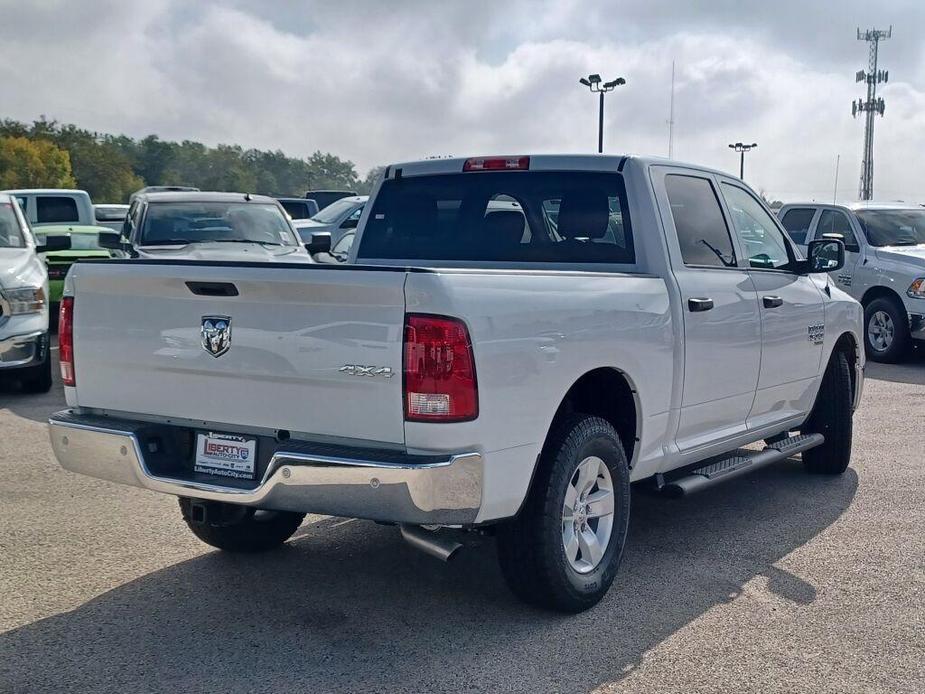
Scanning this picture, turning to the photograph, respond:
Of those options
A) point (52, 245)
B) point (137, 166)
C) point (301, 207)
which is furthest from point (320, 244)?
point (137, 166)

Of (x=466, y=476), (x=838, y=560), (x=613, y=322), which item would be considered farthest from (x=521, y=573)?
(x=838, y=560)

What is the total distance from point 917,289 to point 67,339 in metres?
10.9

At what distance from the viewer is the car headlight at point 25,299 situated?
940cm

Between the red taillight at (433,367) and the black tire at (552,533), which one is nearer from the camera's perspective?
the red taillight at (433,367)

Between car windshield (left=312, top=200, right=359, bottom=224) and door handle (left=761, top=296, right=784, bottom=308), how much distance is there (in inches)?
580

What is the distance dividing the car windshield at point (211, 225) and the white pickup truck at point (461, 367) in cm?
617

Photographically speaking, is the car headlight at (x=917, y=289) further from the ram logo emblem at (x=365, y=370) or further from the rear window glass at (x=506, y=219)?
the ram logo emblem at (x=365, y=370)

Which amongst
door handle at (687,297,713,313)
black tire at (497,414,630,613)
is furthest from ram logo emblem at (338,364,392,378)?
door handle at (687,297,713,313)

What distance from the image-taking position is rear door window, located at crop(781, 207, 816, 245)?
14219mm

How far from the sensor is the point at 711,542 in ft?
18.3

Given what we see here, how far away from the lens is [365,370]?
378 cm

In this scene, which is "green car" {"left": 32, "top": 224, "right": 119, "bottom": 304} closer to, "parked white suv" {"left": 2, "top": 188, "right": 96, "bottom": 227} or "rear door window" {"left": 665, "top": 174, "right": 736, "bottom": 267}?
"parked white suv" {"left": 2, "top": 188, "right": 96, "bottom": 227}

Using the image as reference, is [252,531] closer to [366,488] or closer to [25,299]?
[366,488]

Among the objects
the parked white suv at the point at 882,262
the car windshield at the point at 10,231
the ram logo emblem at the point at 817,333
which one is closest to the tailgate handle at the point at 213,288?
the ram logo emblem at the point at 817,333
